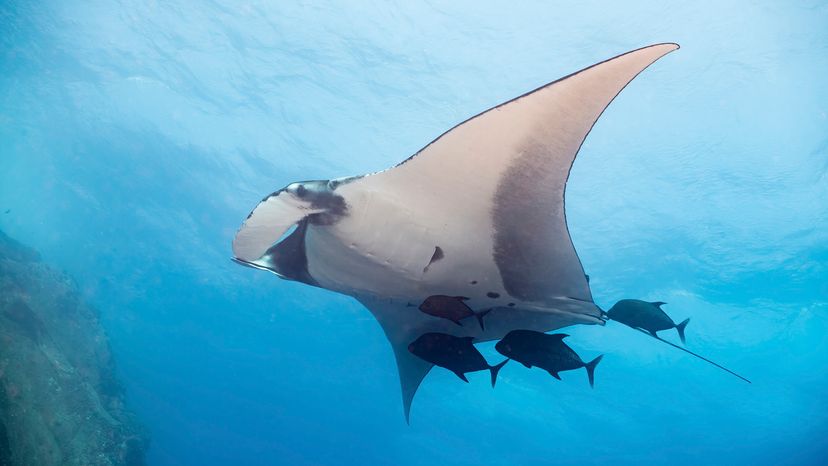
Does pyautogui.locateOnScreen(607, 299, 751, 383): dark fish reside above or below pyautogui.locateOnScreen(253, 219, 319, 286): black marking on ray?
above

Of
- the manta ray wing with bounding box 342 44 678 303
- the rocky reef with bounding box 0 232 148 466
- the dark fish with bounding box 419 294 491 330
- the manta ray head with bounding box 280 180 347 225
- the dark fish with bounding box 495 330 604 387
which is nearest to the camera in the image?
the manta ray wing with bounding box 342 44 678 303

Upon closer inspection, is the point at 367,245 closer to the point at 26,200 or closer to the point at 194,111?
the point at 194,111

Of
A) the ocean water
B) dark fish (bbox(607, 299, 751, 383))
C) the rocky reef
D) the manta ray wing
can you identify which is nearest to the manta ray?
the manta ray wing

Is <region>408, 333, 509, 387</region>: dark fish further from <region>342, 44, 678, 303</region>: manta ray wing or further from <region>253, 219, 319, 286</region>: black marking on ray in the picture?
<region>253, 219, 319, 286</region>: black marking on ray

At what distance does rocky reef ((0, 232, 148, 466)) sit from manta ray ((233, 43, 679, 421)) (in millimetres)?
7553

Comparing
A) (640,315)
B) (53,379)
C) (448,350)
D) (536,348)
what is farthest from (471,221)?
(53,379)

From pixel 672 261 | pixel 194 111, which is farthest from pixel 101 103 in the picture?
pixel 672 261

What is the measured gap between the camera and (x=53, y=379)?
11617 millimetres

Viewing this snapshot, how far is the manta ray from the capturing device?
7.97ft

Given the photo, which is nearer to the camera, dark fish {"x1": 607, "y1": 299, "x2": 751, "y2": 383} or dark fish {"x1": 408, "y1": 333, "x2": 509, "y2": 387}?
dark fish {"x1": 408, "y1": 333, "x2": 509, "y2": 387}

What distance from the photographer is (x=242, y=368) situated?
1612 inches

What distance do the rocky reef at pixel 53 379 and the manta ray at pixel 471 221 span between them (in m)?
7.55

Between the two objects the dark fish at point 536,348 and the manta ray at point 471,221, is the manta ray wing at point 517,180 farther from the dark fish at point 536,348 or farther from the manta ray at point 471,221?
the dark fish at point 536,348

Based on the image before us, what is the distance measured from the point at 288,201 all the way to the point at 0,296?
630 inches
